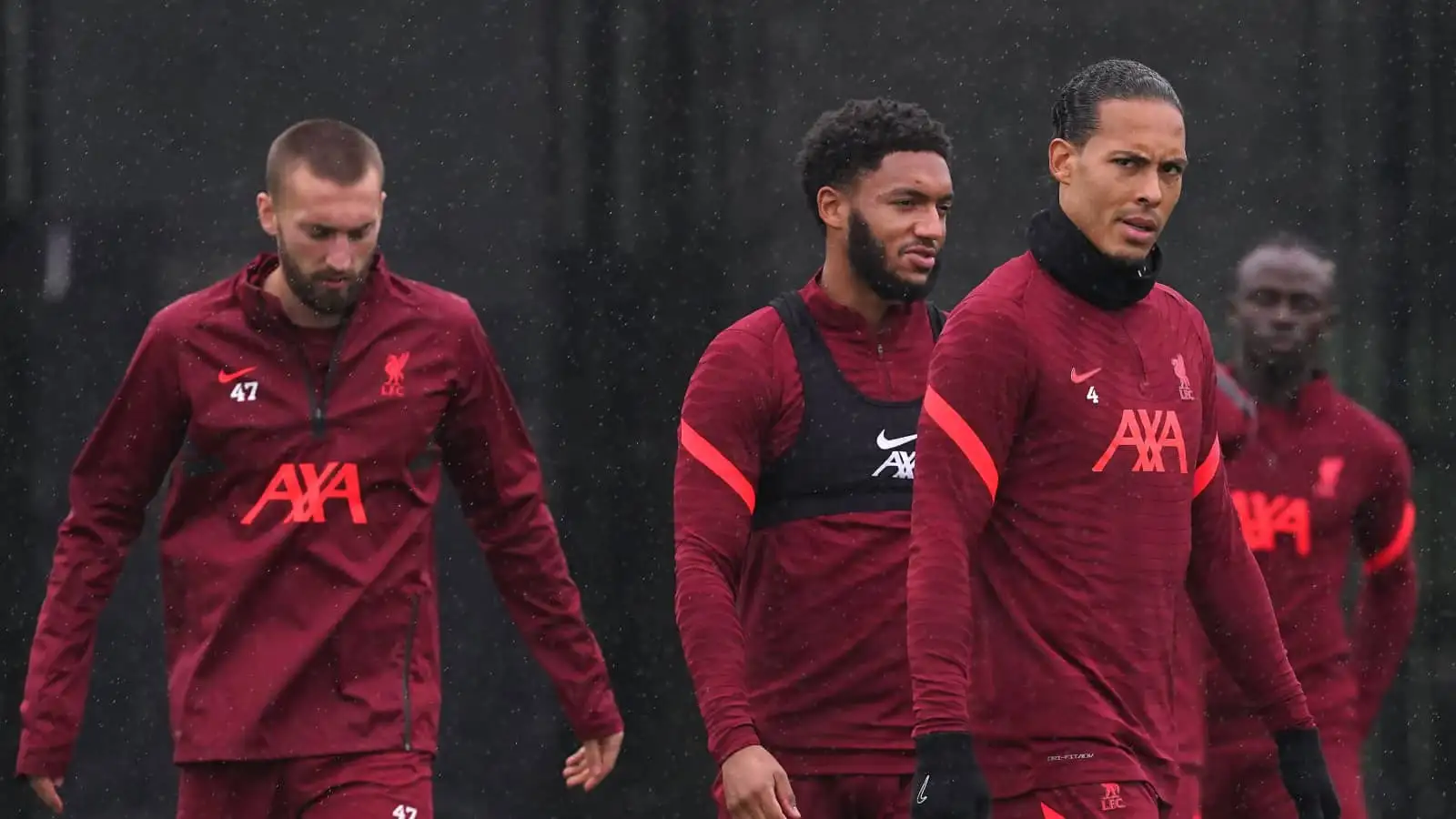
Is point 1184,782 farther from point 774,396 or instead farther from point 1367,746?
point 1367,746

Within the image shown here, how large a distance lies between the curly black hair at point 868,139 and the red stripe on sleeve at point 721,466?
0.84 meters

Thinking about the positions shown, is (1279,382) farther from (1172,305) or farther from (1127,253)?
(1127,253)

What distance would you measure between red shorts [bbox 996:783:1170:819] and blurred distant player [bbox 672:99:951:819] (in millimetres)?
659

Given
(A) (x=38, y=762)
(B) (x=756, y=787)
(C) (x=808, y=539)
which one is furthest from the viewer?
(A) (x=38, y=762)

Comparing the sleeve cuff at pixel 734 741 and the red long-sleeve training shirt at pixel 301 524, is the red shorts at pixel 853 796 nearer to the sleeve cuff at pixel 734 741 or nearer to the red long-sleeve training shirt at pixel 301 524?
the sleeve cuff at pixel 734 741

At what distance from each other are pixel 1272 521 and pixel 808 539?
1.89 m

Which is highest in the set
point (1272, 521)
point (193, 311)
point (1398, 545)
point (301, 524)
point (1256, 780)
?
point (193, 311)

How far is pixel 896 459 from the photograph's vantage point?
5.71m

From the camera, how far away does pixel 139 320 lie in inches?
327

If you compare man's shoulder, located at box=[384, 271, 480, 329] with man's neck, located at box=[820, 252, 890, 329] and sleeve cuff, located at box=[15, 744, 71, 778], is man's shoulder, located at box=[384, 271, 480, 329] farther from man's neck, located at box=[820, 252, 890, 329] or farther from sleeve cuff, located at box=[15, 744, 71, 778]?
sleeve cuff, located at box=[15, 744, 71, 778]

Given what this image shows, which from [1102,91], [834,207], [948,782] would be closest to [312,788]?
[834,207]

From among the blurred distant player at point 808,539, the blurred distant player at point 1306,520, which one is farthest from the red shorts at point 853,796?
the blurred distant player at point 1306,520

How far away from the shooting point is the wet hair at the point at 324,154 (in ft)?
20.0

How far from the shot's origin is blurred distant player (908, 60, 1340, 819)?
4734 mm
